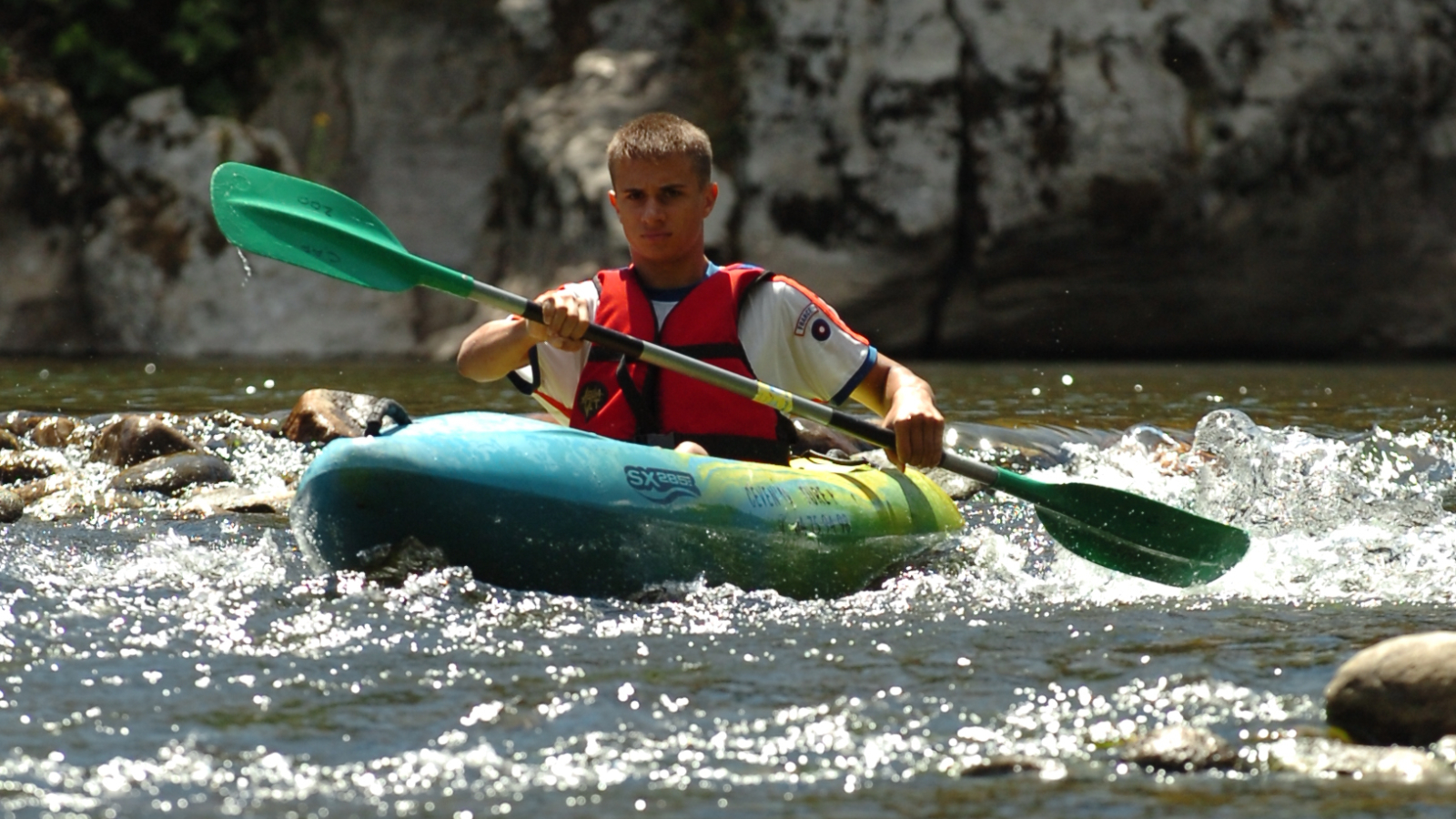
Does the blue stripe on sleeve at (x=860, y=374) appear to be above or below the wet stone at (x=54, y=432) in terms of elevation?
above

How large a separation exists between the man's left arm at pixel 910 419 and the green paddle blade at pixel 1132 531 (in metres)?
0.33

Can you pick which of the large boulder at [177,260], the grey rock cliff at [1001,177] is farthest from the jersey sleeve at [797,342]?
the large boulder at [177,260]

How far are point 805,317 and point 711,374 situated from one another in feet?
1.22

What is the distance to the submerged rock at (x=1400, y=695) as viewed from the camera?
235 cm

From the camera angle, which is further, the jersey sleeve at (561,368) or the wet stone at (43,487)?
the wet stone at (43,487)

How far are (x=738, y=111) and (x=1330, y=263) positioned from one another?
3742mm

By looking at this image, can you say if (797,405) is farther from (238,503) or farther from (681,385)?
(238,503)

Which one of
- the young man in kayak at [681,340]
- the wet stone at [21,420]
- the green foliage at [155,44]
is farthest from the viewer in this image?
the green foliage at [155,44]

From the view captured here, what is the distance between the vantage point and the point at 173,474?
506 cm

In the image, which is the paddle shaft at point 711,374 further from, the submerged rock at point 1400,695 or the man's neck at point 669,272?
the submerged rock at point 1400,695

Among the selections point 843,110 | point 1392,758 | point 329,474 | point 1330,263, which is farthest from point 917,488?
point 1330,263

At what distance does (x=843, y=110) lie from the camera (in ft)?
32.4

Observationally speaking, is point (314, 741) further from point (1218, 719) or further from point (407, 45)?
point (407, 45)

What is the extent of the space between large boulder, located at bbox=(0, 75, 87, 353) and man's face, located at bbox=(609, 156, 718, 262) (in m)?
7.79
